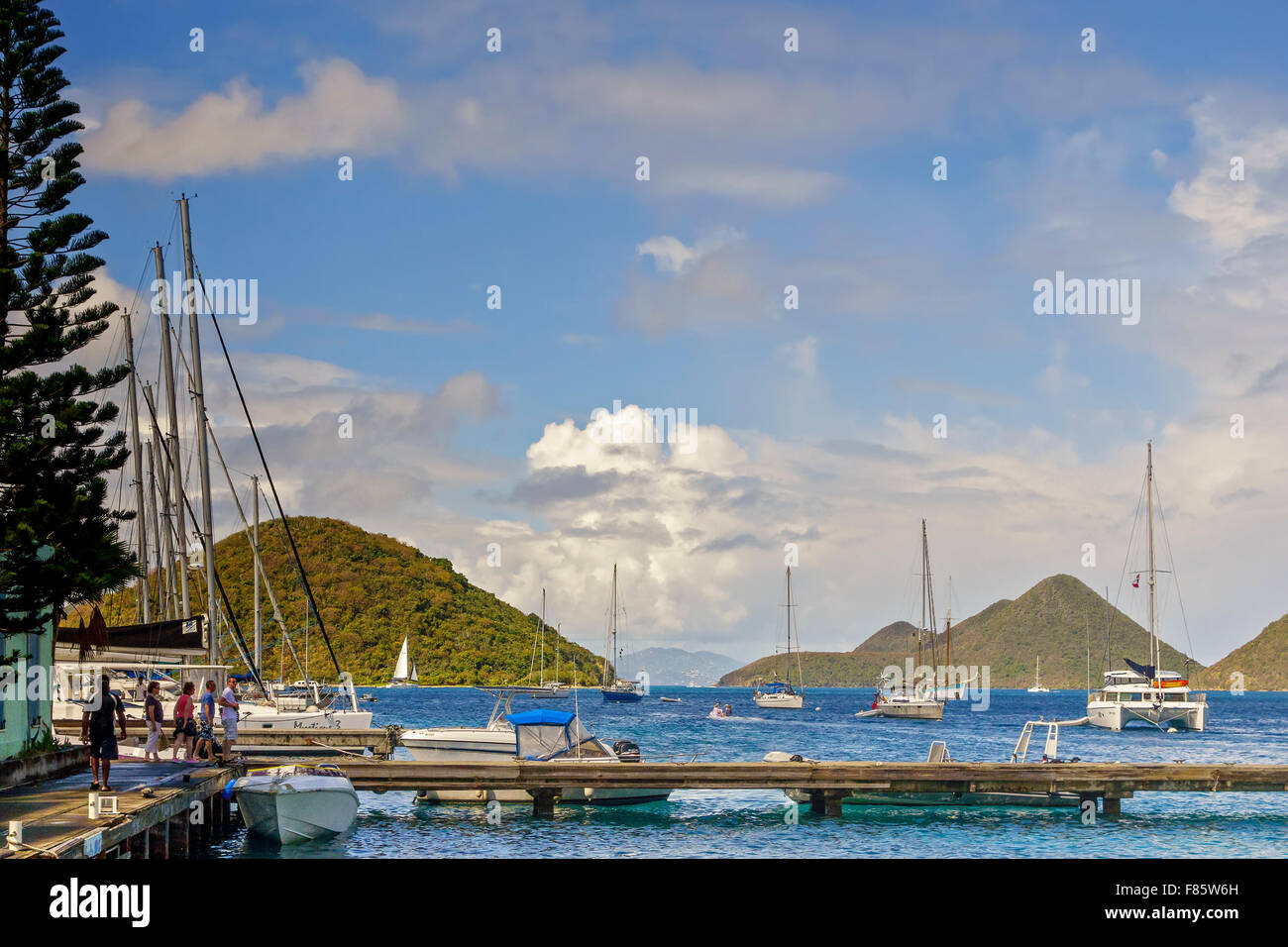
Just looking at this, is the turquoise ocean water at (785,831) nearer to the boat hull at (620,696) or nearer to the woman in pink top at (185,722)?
the woman in pink top at (185,722)

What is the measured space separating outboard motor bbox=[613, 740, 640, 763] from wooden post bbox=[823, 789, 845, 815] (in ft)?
18.0

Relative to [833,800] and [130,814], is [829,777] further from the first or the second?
[130,814]

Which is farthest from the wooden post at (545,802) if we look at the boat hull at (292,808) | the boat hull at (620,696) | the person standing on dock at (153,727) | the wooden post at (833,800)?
the boat hull at (620,696)

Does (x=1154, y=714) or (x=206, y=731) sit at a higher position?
(x=206, y=731)

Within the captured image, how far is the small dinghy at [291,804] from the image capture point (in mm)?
25438

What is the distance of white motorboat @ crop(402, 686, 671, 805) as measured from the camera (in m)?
31.7

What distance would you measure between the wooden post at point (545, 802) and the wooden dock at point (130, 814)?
737 cm

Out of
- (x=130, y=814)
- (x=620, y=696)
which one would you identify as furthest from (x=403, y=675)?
(x=130, y=814)

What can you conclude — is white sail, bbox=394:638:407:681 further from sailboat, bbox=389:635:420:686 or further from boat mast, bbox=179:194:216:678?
boat mast, bbox=179:194:216:678

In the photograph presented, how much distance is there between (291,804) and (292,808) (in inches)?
3.6

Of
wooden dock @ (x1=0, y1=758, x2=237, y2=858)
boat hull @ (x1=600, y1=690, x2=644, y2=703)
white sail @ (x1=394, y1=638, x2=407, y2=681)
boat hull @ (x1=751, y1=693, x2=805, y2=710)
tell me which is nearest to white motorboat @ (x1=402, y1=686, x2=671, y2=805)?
wooden dock @ (x1=0, y1=758, x2=237, y2=858)

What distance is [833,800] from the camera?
30281mm

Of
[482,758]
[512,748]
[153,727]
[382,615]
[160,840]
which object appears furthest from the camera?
[382,615]
